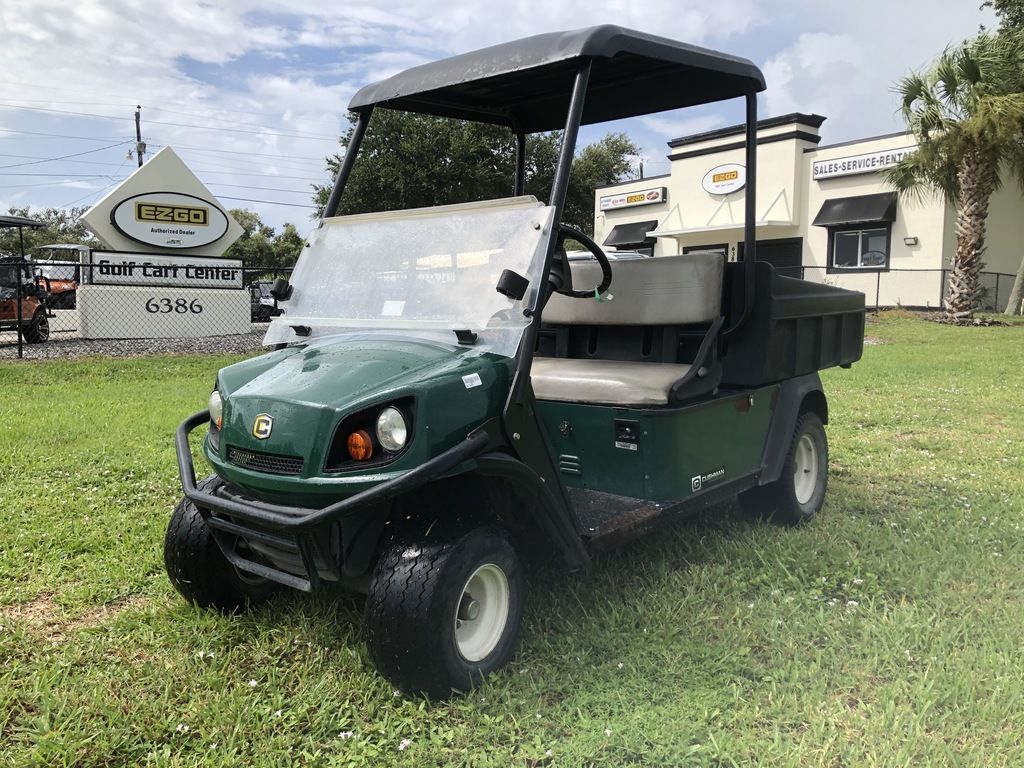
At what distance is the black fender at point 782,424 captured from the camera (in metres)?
4.08

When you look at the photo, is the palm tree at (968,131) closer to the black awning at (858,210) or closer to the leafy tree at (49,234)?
the black awning at (858,210)

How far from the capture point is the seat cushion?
3336mm

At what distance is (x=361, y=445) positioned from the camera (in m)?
2.49

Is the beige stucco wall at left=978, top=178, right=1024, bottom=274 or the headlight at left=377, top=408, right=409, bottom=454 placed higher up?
the beige stucco wall at left=978, top=178, right=1024, bottom=274

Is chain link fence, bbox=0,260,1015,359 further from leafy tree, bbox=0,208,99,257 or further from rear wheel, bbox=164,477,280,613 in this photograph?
leafy tree, bbox=0,208,99,257

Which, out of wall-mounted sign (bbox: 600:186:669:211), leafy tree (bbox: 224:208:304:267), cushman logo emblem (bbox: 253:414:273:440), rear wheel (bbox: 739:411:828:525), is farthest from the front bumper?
leafy tree (bbox: 224:208:304:267)

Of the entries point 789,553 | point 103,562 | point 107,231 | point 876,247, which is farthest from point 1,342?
point 876,247

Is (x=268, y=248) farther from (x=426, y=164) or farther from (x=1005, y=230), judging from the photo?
(x=1005, y=230)

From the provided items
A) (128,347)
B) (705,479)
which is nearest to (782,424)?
(705,479)

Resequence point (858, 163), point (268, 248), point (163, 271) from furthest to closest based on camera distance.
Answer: point (268, 248) → point (858, 163) → point (163, 271)

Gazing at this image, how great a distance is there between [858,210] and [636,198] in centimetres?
800

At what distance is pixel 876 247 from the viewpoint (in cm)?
2353

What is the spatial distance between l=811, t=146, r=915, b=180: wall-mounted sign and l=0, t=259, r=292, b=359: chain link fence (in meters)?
16.9

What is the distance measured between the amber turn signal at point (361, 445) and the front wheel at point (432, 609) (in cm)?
31
